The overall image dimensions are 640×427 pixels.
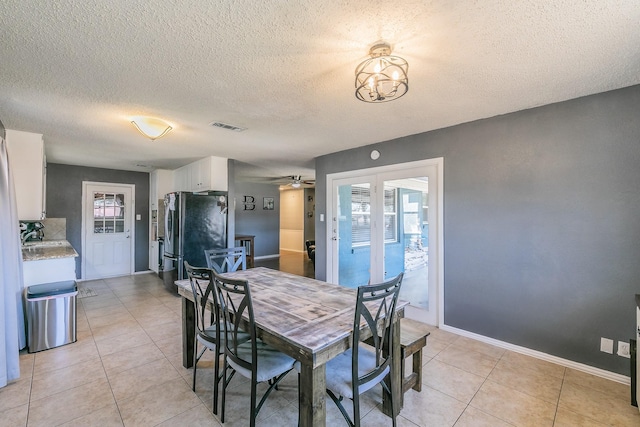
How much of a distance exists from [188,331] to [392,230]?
2671 mm

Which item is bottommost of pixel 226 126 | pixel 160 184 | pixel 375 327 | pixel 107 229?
pixel 375 327

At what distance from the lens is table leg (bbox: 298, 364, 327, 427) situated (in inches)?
50.9

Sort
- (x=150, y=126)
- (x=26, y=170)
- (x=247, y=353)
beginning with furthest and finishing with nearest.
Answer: (x=26, y=170)
(x=150, y=126)
(x=247, y=353)

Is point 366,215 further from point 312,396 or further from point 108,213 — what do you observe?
point 108,213

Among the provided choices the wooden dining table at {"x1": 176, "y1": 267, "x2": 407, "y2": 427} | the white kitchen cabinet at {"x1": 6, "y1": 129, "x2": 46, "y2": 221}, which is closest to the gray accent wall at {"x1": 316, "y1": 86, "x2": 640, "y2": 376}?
the wooden dining table at {"x1": 176, "y1": 267, "x2": 407, "y2": 427}

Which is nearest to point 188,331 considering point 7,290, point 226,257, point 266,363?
point 226,257

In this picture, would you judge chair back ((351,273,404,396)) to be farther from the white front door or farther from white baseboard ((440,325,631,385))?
the white front door

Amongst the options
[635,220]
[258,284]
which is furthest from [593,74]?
[258,284]

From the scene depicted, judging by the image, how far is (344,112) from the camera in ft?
9.04

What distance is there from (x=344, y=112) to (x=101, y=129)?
2793mm

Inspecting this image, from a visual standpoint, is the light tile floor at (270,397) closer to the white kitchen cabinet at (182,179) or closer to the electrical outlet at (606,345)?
the electrical outlet at (606,345)

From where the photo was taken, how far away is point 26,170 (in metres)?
3.29

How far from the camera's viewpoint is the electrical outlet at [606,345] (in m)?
2.27

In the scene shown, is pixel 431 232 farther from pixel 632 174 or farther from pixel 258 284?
pixel 258 284
